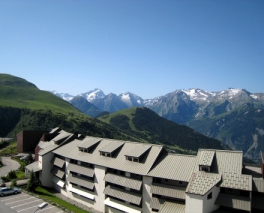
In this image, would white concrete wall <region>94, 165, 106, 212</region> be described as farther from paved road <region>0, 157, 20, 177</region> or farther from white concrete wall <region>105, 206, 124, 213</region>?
paved road <region>0, 157, 20, 177</region>

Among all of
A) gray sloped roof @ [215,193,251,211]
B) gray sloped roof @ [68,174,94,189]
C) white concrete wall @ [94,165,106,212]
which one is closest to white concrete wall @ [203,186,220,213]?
gray sloped roof @ [215,193,251,211]

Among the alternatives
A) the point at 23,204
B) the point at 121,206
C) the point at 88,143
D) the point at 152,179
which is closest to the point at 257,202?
the point at 152,179

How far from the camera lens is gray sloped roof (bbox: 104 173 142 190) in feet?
161

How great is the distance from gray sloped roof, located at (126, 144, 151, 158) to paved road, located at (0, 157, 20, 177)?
50.4m

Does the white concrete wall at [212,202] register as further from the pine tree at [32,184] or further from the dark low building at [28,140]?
the dark low building at [28,140]

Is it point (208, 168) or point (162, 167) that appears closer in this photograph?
point (208, 168)

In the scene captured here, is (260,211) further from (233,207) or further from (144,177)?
(144,177)

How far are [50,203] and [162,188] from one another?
1133 inches

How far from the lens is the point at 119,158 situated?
183 ft

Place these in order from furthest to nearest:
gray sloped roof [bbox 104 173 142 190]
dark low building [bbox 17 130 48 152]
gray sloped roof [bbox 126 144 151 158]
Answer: dark low building [bbox 17 130 48 152]
gray sloped roof [bbox 126 144 151 158]
gray sloped roof [bbox 104 173 142 190]

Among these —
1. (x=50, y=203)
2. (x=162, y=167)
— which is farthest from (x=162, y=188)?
(x=50, y=203)

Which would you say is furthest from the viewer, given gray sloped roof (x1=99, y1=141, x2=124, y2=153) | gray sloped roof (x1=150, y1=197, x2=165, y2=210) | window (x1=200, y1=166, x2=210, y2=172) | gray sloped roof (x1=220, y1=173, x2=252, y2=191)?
gray sloped roof (x1=99, y1=141, x2=124, y2=153)

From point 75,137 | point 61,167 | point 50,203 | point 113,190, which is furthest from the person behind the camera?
point 75,137

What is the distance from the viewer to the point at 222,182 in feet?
137
